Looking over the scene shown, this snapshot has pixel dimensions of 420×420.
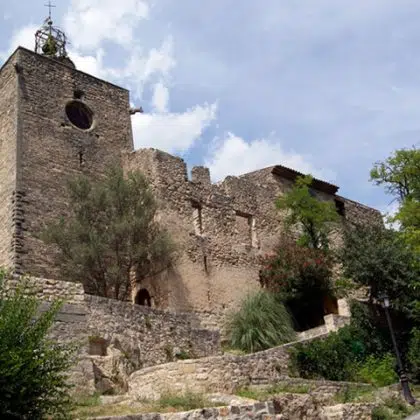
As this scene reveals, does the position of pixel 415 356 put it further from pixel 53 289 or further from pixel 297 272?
pixel 53 289

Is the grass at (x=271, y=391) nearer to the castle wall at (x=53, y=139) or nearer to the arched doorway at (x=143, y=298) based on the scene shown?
the arched doorway at (x=143, y=298)

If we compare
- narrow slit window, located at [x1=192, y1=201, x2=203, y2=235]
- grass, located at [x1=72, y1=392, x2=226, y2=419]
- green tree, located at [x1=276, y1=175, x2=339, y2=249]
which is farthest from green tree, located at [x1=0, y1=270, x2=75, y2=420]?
green tree, located at [x1=276, y1=175, x2=339, y2=249]

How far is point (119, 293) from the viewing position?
2120 cm

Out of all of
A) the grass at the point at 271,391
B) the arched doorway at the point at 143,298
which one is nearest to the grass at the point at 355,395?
the grass at the point at 271,391

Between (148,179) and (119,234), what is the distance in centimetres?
377

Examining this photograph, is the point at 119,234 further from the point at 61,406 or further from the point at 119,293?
the point at 61,406

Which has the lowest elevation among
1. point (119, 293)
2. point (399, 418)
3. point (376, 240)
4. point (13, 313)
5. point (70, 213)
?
point (399, 418)

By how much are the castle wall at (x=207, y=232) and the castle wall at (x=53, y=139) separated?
59.2 inches

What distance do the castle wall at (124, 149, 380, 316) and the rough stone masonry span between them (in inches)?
1.6

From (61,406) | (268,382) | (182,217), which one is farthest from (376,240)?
(61,406)

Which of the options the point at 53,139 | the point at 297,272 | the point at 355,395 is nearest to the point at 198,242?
the point at 297,272

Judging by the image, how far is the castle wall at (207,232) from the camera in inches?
897

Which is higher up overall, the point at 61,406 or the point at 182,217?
the point at 182,217

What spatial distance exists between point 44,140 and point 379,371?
13400mm
